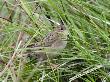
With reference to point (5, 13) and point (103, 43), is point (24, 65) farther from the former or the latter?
point (5, 13)

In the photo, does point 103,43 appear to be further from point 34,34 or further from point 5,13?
point 5,13

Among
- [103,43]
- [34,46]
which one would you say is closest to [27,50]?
[34,46]

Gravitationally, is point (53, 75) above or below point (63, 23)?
below

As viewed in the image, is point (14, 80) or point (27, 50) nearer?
point (14, 80)

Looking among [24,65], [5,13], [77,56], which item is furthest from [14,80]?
[5,13]

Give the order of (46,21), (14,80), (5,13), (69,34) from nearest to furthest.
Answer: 1. (14,80)
2. (69,34)
3. (46,21)
4. (5,13)

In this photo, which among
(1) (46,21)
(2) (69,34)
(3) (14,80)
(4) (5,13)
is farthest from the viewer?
(4) (5,13)
